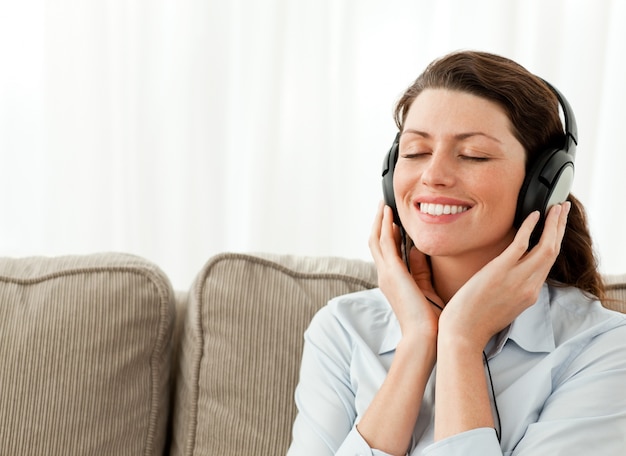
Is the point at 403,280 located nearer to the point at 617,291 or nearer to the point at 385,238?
the point at 385,238

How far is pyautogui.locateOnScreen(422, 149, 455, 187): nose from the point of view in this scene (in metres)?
1.37

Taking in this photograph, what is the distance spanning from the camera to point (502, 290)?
135 cm

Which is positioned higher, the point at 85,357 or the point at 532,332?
the point at 532,332

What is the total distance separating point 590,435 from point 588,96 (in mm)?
1307

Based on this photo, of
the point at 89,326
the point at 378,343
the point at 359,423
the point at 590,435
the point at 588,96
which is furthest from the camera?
the point at 588,96

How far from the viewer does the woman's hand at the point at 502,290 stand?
1329mm

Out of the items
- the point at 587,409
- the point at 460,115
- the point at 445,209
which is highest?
A: the point at 460,115

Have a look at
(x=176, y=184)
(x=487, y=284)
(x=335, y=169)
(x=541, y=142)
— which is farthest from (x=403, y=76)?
(x=487, y=284)

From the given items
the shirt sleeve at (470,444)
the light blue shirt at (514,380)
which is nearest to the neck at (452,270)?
the light blue shirt at (514,380)

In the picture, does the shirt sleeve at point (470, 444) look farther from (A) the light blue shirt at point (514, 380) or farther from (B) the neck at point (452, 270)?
(B) the neck at point (452, 270)

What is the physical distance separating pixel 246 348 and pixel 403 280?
0.38 meters

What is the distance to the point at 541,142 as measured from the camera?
141 cm

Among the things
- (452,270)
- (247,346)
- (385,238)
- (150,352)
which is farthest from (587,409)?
(150,352)

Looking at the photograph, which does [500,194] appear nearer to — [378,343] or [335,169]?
[378,343]
